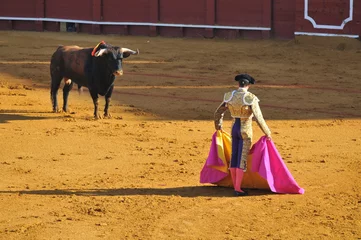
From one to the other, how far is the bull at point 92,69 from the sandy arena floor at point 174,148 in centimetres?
29

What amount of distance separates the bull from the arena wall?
248 inches

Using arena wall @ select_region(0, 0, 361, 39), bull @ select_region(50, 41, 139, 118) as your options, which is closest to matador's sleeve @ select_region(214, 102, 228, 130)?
bull @ select_region(50, 41, 139, 118)

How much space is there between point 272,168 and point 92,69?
3.83 meters

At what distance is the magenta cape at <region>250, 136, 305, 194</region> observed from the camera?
280 inches

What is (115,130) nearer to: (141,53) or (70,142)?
(70,142)

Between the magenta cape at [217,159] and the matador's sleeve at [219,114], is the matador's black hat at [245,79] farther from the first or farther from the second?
the magenta cape at [217,159]

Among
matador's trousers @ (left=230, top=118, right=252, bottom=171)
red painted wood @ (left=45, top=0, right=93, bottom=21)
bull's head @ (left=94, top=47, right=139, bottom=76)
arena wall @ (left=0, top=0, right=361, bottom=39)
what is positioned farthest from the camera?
red painted wood @ (left=45, top=0, right=93, bottom=21)

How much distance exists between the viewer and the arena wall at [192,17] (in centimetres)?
1598

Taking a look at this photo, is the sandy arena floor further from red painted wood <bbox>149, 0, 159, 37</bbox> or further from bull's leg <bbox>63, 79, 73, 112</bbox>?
red painted wood <bbox>149, 0, 159, 37</bbox>

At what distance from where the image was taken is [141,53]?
16.0m

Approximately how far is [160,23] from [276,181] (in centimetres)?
1124

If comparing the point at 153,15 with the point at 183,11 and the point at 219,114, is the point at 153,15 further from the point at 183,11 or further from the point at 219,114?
the point at 219,114

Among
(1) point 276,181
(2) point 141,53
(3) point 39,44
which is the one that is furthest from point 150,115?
(3) point 39,44

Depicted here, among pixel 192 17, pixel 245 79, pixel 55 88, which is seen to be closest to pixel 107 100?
pixel 55 88
